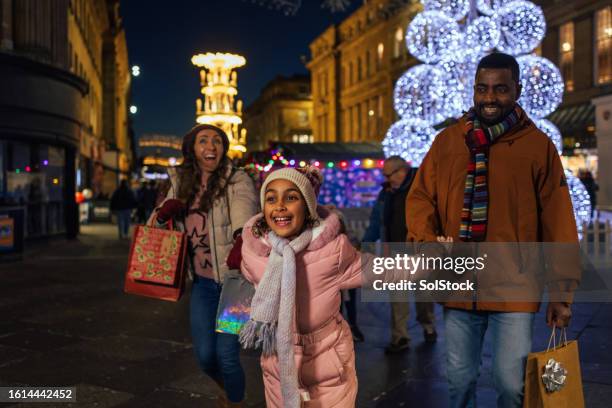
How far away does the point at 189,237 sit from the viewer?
4457 mm

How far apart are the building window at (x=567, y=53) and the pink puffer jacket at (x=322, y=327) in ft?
93.2

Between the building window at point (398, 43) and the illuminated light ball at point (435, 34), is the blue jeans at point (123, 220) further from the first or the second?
the building window at point (398, 43)

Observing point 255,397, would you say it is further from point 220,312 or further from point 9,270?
point 9,270

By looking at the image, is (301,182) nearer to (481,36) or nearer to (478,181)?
(478,181)

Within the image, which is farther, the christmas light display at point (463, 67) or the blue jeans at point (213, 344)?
the christmas light display at point (463, 67)

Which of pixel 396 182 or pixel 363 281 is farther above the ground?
pixel 396 182

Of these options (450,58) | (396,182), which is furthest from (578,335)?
(450,58)

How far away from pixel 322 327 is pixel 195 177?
1.69 metres

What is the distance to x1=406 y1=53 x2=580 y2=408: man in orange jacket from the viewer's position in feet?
10.3

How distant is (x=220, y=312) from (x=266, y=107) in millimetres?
111215

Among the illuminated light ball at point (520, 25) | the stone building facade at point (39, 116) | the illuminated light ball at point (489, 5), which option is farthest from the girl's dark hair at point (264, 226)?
the stone building facade at point (39, 116)

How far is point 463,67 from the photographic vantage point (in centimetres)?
1173

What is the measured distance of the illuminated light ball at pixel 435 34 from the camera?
→ 11.6m

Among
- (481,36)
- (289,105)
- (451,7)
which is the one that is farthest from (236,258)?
(289,105)
